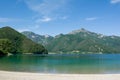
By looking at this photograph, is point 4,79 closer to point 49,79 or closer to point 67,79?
point 49,79

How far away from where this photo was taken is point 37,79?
26.8 m

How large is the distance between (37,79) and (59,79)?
8.74ft

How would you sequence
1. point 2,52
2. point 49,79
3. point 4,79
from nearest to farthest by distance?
point 4,79 < point 49,79 < point 2,52

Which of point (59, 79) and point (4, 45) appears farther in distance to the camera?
point (4, 45)

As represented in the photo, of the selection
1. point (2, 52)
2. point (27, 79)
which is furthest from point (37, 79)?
point (2, 52)

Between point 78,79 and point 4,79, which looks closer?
point 4,79

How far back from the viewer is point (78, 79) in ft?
91.1

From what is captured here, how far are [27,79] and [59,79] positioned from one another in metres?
3.95

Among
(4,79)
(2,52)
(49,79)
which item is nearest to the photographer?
(4,79)

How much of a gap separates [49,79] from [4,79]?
17.5 feet

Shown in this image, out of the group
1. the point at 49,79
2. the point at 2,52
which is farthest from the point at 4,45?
the point at 49,79

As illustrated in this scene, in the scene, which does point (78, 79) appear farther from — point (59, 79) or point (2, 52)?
point (2, 52)

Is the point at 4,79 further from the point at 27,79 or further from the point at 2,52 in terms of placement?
the point at 2,52

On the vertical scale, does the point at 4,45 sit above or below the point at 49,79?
above
